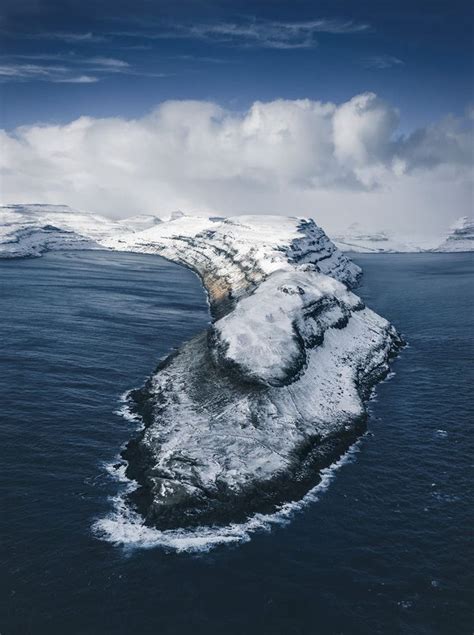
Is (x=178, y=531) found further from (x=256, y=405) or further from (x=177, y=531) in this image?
(x=256, y=405)

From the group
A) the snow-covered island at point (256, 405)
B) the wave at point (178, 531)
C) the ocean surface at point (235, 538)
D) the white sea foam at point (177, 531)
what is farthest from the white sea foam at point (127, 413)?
the white sea foam at point (177, 531)

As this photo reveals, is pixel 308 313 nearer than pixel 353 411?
No

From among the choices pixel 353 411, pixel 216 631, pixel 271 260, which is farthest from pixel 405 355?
pixel 216 631

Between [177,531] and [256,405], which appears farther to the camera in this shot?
[256,405]

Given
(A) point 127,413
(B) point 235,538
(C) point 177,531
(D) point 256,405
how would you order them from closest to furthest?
(B) point 235,538
(C) point 177,531
(D) point 256,405
(A) point 127,413

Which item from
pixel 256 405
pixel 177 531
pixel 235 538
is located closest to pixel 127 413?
pixel 256 405

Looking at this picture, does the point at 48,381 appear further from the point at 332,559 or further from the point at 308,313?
the point at 332,559
